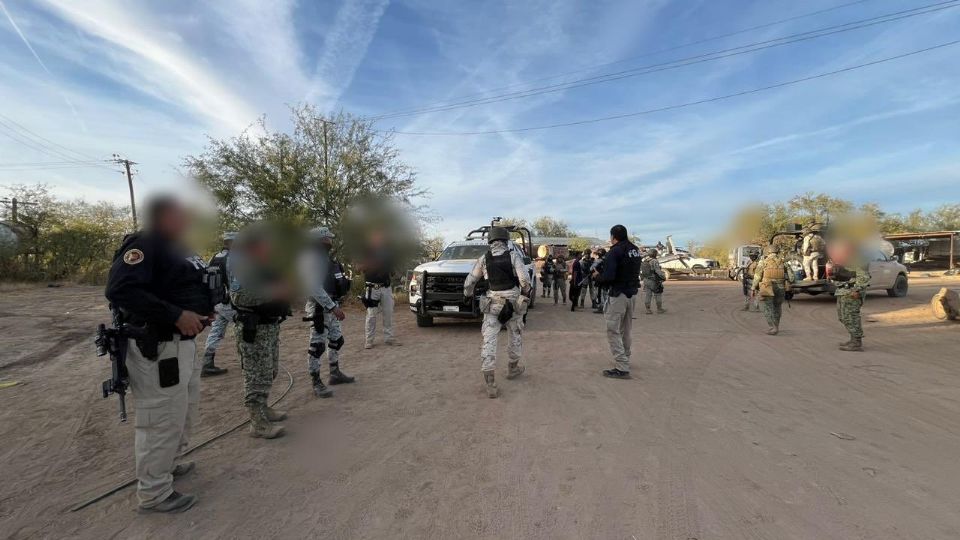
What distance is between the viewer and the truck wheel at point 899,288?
14.9m

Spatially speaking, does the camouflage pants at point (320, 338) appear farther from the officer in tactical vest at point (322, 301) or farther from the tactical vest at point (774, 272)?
the tactical vest at point (774, 272)

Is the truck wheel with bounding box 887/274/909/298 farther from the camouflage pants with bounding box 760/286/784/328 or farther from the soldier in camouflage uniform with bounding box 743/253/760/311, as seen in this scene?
the camouflage pants with bounding box 760/286/784/328

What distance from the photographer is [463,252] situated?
11289 mm

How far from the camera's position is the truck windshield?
11.1m

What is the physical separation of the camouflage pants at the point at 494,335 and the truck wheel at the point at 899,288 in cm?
1559

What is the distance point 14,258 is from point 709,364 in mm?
26697

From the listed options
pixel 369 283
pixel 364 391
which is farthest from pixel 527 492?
pixel 369 283

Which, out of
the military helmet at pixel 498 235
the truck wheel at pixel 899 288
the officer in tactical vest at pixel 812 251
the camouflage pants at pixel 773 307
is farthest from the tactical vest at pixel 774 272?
the truck wheel at pixel 899 288

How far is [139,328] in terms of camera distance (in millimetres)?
2846

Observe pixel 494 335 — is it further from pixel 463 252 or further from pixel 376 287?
pixel 463 252

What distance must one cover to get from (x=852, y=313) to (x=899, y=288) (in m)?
10.3

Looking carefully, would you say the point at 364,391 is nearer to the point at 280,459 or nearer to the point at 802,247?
the point at 280,459

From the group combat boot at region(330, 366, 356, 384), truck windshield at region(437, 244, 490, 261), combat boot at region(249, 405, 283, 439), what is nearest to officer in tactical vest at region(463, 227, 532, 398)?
combat boot at region(330, 366, 356, 384)

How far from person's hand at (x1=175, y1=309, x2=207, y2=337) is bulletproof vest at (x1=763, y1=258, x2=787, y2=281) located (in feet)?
32.6
